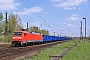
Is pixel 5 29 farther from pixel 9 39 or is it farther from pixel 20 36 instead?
pixel 20 36

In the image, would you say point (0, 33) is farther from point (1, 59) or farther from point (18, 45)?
point (1, 59)

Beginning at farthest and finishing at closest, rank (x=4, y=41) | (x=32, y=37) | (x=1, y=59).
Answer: (x=4, y=41)
(x=32, y=37)
(x=1, y=59)

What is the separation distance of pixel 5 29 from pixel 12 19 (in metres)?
12.2

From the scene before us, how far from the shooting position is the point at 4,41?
2596 inches

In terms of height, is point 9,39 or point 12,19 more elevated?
point 12,19

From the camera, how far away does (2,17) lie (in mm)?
69500

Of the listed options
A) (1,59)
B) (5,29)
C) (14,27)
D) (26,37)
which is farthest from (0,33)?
(1,59)

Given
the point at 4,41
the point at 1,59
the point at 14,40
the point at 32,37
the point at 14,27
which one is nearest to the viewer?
the point at 1,59

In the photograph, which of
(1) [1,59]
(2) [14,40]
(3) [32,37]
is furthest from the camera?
(3) [32,37]

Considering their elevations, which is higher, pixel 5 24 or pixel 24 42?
pixel 5 24

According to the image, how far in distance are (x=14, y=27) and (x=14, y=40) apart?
36258 millimetres

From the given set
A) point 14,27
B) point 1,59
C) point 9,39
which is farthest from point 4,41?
point 1,59

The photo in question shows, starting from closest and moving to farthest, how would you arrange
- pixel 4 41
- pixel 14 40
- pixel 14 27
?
pixel 14 40 → pixel 4 41 → pixel 14 27

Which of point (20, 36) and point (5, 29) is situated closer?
point (20, 36)
